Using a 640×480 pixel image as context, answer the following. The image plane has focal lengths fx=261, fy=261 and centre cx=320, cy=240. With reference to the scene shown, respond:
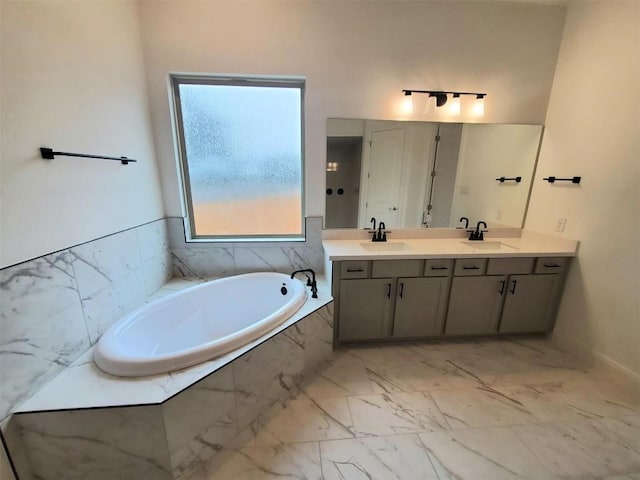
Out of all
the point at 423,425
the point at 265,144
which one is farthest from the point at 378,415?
the point at 265,144

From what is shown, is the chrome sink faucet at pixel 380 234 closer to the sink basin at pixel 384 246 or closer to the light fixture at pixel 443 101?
the sink basin at pixel 384 246

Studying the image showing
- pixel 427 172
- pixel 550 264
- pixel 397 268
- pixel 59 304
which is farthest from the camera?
pixel 427 172

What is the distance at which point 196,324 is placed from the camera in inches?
77.0

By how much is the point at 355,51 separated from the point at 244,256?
1.95 m

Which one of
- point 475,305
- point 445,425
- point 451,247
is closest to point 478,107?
point 451,247

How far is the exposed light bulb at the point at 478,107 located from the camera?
2236 mm

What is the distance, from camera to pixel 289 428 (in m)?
1.46

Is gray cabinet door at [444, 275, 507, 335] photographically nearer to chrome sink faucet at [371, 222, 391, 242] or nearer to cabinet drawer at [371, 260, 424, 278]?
cabinet drawer at [371, 260, 424, 278]

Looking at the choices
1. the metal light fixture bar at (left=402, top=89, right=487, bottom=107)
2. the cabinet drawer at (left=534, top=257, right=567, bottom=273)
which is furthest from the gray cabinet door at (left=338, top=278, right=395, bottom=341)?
the metal light fixture bar at (left=402, top=89, right=487, bottom=107)

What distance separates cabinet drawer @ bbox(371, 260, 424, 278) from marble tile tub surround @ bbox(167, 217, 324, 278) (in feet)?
2.07

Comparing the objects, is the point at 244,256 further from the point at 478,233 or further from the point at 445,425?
the point at 478,233

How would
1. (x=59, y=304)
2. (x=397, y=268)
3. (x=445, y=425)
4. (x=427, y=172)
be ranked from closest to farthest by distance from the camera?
(x=59, y=304)
(x=445, y=425)
(x=397, y=268)
(x=427, y=172)

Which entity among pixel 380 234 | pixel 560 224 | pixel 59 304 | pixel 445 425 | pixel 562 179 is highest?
pixel 562 179

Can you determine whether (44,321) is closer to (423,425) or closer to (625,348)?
(423,425)
